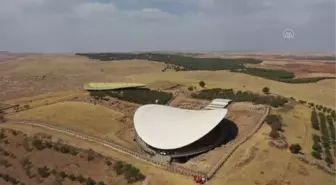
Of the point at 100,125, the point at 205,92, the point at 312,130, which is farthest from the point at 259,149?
the point at 205,92

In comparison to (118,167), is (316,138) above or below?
below

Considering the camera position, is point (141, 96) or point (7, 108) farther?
point (141, 96)

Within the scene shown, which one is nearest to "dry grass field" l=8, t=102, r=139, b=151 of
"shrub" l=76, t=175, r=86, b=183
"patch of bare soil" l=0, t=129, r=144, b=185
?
"patch of bare soil" l=0, t=129, r=144, b=185

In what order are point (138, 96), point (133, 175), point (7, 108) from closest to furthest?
point (133, 175) → point (7, 108) → point (138, 96)

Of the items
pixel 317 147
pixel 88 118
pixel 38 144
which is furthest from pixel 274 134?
pixel 38 144

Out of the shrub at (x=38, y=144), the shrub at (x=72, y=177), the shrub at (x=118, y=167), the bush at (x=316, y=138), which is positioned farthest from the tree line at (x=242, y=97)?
the shrub at (x=72, y=177)

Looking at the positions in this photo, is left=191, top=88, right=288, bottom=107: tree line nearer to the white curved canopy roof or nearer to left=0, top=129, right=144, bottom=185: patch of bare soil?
the white curved canopy roof

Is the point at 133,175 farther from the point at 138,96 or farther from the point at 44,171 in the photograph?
the point at 138,96
